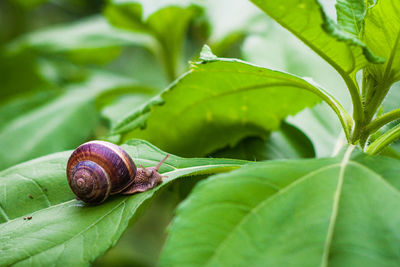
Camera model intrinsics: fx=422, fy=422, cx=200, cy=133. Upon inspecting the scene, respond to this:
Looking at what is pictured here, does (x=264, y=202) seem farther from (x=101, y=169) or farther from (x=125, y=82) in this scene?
(x=125, y=82)

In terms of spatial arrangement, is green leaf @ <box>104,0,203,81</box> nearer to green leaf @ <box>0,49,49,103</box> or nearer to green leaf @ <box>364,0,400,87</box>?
green leaf @ <box>0,49,49,103</box>

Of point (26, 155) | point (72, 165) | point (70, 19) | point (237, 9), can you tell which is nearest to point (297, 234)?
point (72, 165)

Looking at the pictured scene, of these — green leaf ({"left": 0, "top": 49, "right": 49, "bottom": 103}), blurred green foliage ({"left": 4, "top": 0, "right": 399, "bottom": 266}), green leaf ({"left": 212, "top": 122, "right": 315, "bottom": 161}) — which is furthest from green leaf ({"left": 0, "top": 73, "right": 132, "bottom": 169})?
green leaf ({"left": 212, "top": 122, "right": 315, "bottom": 161})

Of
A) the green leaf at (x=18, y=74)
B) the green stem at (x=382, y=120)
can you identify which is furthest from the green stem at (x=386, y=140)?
the green leaf at (x=18, y=74)

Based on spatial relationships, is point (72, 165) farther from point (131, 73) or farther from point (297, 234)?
point (131, 73)

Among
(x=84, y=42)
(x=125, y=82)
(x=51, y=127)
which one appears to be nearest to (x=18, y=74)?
(x=84, y=42)

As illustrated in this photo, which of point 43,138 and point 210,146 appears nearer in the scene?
point 210,146
